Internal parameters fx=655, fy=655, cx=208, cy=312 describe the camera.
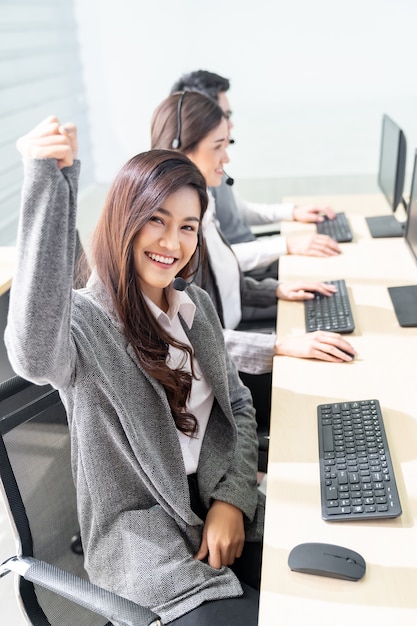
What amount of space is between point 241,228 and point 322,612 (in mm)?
1883

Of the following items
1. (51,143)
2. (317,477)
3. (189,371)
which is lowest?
(317,477)

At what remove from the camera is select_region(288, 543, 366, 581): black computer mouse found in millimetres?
925

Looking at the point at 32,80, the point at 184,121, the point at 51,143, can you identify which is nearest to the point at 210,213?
the point at 184,121

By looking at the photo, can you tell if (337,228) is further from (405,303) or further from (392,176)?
(405,303)

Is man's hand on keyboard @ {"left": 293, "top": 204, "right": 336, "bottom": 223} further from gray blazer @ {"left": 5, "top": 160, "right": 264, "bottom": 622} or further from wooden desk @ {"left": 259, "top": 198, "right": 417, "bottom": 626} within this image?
gray blazer @ {"left": 5, "top": 160, "right": 264, "bottom": 622}

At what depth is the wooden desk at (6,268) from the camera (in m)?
2.18

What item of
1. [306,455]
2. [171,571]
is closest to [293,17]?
[306,455]

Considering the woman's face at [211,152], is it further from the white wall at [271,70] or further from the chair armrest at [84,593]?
the white wall at [271,70]

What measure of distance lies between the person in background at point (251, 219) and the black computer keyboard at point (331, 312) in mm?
411

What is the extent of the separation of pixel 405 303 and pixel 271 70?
2148 millimetres

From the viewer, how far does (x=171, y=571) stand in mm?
1070

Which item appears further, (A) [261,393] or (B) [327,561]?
(A) [261,393]

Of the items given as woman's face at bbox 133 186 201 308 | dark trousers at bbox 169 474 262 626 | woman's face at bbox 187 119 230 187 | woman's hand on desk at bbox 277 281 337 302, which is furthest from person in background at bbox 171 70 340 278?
dark trousers at bbox 169 474 262 626

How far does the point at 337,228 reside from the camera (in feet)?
8.44
